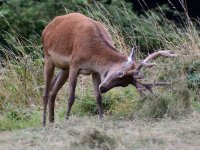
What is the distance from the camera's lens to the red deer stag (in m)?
9.30

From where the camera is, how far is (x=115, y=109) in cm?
1110

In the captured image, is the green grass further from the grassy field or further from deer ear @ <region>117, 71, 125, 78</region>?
deer ear @ <region>117, 71, 125, 78</region>

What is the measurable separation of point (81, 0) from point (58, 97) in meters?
4.29

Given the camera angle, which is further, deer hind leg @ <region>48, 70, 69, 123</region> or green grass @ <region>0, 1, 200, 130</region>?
deer hind leg @ <region>48, 70, 69, 123</region>

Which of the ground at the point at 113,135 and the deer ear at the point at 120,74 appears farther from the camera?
the deer ear at the point at 120,74

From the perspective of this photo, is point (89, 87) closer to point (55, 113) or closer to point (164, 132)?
point (55, 113)

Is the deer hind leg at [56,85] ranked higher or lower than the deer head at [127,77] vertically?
lower

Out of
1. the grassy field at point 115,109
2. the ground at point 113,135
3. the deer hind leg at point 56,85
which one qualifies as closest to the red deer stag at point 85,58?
the deer hind leg at point 56,85

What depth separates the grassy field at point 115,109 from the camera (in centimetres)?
750

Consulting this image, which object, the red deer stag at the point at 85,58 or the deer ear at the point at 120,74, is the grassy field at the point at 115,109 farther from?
the deer ear at the point at 120,74

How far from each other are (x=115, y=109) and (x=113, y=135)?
3.68 meters

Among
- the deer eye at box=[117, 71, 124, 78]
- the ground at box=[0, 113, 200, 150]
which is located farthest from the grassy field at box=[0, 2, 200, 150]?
the deer eye at box=[117, 71, 124, 78]

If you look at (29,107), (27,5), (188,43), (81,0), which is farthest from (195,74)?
(27,5)

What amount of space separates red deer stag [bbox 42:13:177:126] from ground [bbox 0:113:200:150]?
1.96 feet
